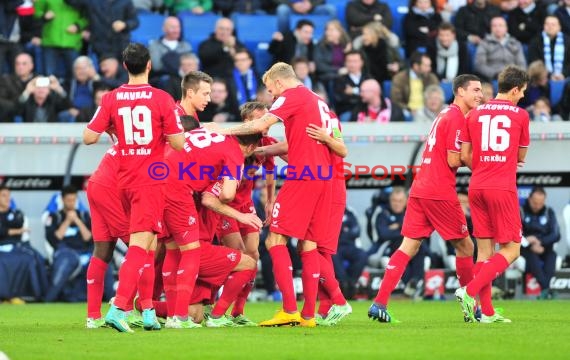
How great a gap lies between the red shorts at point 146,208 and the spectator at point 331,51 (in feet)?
34.0

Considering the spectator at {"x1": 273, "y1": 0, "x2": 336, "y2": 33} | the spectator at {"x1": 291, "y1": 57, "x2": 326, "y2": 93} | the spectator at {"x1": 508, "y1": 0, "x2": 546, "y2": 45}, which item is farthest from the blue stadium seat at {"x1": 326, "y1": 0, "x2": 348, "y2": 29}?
the spectator at {"x1": 508, "y1": 0, "x2": 546, "y2": 45}

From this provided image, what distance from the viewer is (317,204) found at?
39.2ft

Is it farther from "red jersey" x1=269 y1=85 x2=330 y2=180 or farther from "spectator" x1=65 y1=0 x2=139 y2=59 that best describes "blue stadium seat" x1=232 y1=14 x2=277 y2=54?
"red jersey" x1=269 y1=85 x2=330 y2=180

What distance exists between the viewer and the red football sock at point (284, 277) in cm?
1173

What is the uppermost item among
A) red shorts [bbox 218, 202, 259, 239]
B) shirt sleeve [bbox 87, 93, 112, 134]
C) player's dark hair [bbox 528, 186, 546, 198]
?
shirt sleeve [bbox 87, 93, 112, 134]

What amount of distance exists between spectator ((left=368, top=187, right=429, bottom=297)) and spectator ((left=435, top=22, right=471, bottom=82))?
3.93 meters

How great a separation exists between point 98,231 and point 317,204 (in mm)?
1986

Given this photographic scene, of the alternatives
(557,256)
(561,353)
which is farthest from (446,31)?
(561,353)

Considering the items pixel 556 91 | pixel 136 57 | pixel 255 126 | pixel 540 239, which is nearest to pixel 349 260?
pixel 540 239

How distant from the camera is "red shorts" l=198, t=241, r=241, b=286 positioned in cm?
1213

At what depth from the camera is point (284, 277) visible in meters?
11.8

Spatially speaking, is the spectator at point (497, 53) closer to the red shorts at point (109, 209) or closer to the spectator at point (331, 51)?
the spectator at point (331, 51)

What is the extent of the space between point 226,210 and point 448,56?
35.8ft

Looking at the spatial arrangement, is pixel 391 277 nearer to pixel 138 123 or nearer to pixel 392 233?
pixel 138 123
